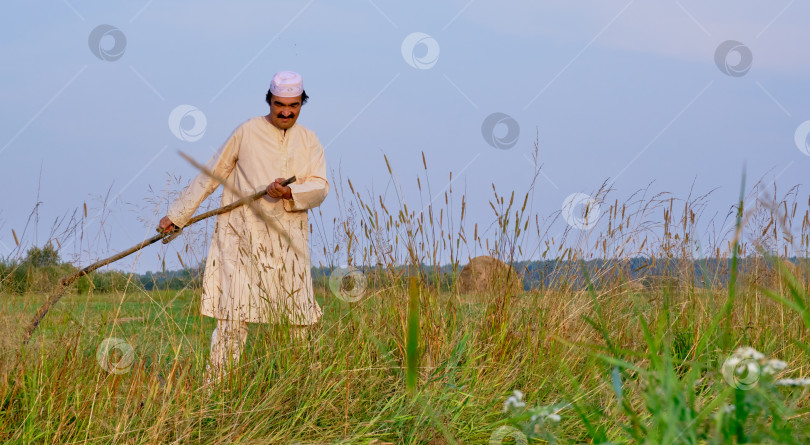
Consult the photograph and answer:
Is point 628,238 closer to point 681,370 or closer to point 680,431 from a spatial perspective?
point 681,370

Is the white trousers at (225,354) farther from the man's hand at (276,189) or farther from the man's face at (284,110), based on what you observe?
the man's face at (284,110)

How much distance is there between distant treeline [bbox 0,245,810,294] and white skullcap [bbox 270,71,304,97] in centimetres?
123

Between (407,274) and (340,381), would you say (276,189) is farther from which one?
(340,381)

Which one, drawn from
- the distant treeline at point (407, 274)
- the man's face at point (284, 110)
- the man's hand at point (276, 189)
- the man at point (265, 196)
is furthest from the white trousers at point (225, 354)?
the man's face at point (284, 110)

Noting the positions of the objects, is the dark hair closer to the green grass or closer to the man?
the man

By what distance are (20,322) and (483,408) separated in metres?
2.05

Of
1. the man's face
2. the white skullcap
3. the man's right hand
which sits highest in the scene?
the white skullcap

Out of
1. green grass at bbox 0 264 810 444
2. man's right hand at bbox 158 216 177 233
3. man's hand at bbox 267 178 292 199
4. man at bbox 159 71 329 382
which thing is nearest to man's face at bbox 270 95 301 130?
man at bbox 159 71 329 382

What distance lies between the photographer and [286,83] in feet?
15.5

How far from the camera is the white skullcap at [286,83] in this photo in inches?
186

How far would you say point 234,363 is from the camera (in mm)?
3480

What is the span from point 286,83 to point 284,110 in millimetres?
192

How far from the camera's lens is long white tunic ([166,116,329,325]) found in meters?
4.57

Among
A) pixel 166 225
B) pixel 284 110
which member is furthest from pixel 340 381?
pixel 284 110
